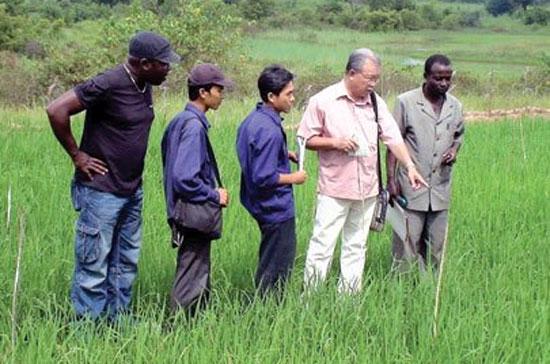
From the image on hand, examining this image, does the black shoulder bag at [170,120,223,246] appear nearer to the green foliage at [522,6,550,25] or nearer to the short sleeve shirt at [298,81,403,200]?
the short sleeve shirt at [298,81,403,200]

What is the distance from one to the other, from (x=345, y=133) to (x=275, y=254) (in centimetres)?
77

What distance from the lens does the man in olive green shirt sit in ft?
16.9

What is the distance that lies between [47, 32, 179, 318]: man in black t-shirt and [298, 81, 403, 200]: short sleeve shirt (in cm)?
93

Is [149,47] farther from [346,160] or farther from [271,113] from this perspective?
[346,160]

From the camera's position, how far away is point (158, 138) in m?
9.27

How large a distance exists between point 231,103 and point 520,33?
35.5 m

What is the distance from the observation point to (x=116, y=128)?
4285 mm

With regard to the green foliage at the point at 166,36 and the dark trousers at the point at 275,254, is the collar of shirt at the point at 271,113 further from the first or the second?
the green foliage at the point at 166,36

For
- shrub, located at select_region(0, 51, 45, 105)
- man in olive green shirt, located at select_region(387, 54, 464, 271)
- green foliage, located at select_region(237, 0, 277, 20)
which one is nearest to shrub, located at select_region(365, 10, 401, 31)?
green foliage, located at select_region(237, 0, 277, 20)

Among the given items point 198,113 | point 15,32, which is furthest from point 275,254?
point 15,32

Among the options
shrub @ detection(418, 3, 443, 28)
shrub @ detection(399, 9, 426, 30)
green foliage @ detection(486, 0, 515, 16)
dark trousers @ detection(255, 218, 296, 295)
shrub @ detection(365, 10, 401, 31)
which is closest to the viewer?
dark trousers @ detection(255, 218, 296, 295)

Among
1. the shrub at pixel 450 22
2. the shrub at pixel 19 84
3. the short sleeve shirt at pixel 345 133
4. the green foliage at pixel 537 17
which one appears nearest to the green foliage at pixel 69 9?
the shrub at pixel 19 84

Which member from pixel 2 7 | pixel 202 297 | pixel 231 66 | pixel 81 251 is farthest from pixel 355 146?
pixel 2 7

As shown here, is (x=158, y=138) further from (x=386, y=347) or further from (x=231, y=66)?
(x=231, y=66)
